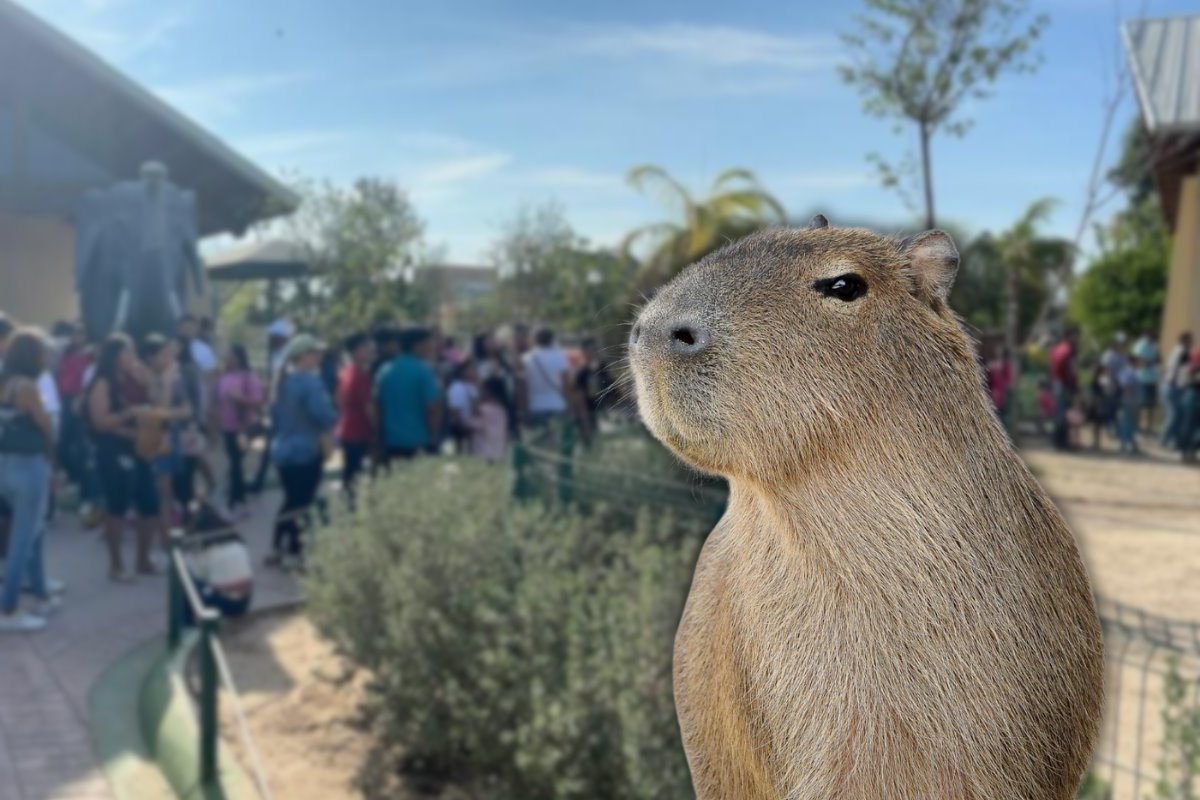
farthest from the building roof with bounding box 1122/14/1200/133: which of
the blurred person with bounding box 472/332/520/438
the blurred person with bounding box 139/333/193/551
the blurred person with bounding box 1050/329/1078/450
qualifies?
the blurred person with bounding box 139/333/193/551

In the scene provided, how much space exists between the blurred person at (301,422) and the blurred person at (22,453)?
61.1 inches

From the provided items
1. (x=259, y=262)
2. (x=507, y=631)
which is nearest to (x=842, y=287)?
(x=507, y=631)

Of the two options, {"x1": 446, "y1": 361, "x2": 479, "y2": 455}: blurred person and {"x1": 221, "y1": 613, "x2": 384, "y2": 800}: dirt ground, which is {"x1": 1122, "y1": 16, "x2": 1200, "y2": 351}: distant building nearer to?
{"x1": 446, "y1": 361, "x2": 479, "y2": 455}: blurred person

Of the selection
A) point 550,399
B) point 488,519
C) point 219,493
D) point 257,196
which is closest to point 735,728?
point 488,519

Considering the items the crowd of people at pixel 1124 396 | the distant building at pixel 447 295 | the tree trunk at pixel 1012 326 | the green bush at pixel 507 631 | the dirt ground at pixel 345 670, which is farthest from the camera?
the distant building at pixel 447 295

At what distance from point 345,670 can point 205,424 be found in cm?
416

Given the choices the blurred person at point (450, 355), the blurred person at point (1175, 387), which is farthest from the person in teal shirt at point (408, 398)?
the blurred person at point (1175, 387)

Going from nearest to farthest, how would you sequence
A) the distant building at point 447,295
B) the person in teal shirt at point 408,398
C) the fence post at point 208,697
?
the fence post at point 208,697 < the person in teal shirt at point 408,398 < the distant building at point 447,295

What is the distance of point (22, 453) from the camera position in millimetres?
6230

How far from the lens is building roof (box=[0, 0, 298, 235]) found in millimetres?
13336

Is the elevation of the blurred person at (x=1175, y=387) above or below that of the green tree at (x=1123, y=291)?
below

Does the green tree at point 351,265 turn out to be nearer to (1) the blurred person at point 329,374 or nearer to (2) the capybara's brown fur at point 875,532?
(1) the blurred person at point 329,374

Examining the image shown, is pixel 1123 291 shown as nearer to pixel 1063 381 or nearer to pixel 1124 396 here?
pixel 1124 396

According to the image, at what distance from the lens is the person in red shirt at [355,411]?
817cm
